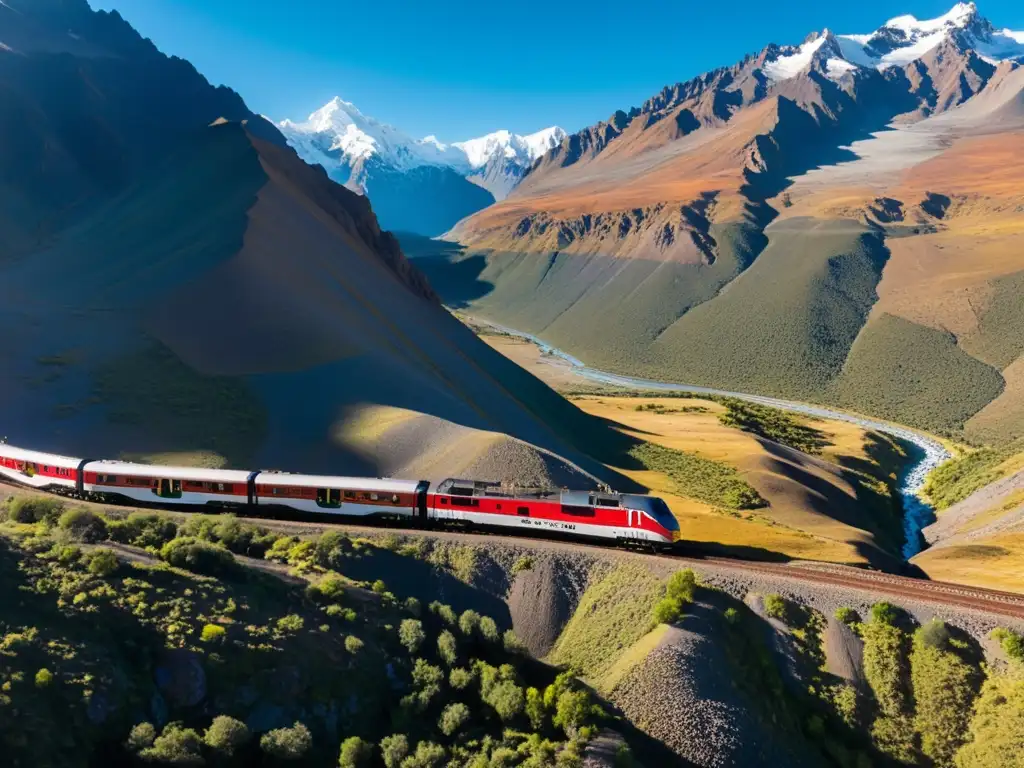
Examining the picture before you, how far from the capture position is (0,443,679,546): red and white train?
104 ft

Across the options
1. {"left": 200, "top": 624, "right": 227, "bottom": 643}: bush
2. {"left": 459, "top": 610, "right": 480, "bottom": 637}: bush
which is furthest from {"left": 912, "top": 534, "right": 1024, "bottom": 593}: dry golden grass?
{"left": 200, "top": 624, "right": 227, "bottom": 643}: bush

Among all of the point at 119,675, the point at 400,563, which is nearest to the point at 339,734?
the point at 119,675

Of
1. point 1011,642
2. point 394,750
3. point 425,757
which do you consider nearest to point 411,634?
point 394,750

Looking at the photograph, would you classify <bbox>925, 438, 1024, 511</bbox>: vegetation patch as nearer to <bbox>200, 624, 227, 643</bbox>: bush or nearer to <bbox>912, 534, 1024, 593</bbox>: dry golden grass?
<bbox>912, 534, 1024, 593</bbox>: dry golden grass

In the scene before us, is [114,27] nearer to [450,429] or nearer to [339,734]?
[450,429]

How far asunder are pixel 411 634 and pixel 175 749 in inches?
345

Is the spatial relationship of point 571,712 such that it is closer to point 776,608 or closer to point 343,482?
point 776,608

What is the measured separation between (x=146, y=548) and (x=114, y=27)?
6350 inches

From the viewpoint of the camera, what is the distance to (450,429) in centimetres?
5034

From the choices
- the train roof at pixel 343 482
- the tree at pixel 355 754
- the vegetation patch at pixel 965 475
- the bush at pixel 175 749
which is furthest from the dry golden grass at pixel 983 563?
the bush at pixel 175 749

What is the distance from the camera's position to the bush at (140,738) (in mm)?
18375

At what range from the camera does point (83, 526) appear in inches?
1065

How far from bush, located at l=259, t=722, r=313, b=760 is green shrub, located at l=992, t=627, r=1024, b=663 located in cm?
2456

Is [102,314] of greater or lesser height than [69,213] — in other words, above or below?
below
